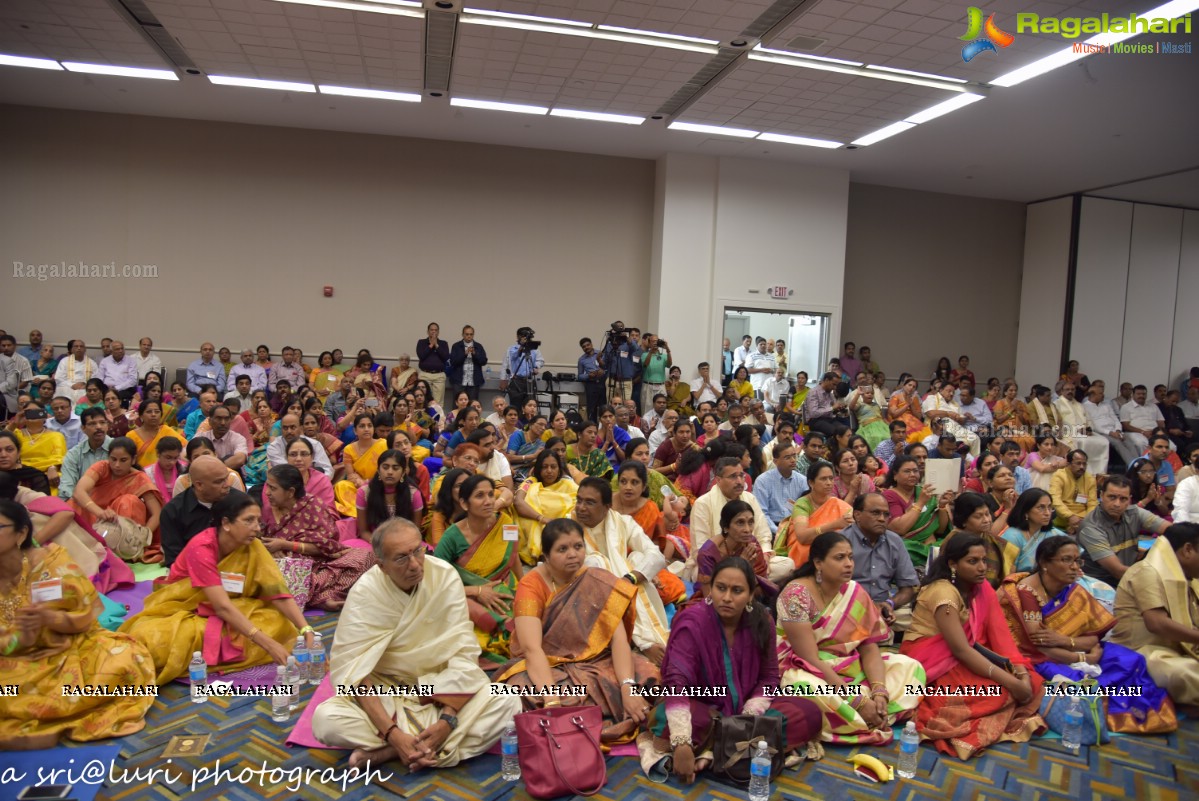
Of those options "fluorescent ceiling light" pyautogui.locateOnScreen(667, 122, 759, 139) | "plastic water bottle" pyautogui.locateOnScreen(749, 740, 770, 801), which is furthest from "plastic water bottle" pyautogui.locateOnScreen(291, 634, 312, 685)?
"fluorescent ceiling light" pyautogui.locateOnScreen(667, 122, 759, 139)

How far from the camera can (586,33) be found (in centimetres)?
684

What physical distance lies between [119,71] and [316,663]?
317 inches

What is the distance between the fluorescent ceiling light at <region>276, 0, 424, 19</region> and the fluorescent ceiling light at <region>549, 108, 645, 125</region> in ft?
8.98

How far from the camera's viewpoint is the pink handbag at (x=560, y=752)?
2.39m

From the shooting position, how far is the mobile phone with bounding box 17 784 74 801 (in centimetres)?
206

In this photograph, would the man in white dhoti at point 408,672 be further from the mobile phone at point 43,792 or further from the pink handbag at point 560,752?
the mobile phone at point 43,792

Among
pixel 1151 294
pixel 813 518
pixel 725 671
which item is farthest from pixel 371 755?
pixel 1151 294

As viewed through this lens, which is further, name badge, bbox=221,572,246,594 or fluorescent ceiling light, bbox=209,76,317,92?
fluorescent ceiling light, bbox=209,76,317,92

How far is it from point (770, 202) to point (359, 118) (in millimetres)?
5631

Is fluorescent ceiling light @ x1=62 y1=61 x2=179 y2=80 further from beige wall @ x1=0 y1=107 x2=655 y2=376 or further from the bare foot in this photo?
the bare foot

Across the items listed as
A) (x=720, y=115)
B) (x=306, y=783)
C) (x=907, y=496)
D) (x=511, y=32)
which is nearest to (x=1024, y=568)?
(x=907, y=496)

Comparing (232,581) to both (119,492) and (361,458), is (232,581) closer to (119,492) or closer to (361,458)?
(119,492)

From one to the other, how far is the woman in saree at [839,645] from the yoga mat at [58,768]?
2310 mm

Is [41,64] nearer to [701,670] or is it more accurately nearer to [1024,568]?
[701,670]
